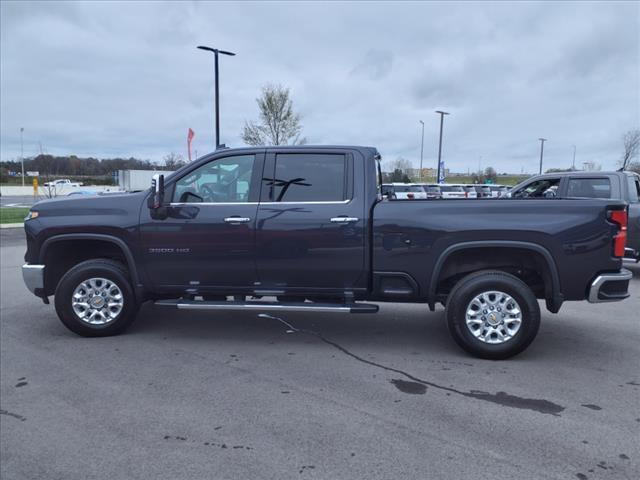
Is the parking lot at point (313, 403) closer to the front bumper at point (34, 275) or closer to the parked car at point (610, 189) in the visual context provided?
the front bumper at point (34, 275)

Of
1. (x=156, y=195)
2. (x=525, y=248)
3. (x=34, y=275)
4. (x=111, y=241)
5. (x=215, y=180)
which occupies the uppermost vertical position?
(x=215, y=180)

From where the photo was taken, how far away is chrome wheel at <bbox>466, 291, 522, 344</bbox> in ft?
15.7

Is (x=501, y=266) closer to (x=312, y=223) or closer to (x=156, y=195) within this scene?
(x=312, y=223)

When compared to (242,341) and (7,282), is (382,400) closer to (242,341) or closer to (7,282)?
(242,341)

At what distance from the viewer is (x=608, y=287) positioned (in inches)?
187

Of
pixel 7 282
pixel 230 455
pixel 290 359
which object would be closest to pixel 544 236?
pixel 290 359

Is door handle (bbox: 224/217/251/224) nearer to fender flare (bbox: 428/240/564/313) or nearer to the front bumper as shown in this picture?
fender flare (bbox: 428/240/564/313)

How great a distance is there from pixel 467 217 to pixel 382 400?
193 centimetres

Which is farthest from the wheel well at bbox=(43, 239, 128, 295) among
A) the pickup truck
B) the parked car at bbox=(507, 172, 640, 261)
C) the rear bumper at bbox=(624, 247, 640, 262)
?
the rear bumper at bbox=(624, 247, 640, 262)

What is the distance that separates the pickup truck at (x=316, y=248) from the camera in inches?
187

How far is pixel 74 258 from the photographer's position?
5.88 meters

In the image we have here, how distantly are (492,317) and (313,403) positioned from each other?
1.97 m

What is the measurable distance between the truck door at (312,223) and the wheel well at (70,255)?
5.50ft

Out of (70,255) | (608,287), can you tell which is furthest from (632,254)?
(70,255)
